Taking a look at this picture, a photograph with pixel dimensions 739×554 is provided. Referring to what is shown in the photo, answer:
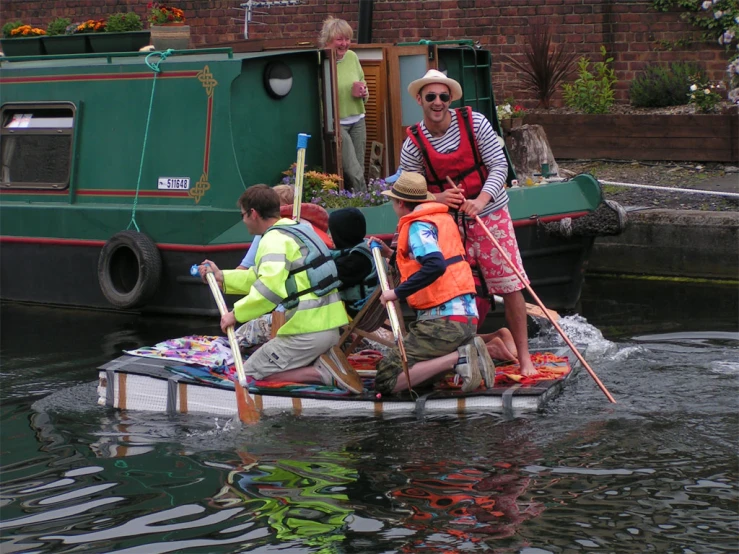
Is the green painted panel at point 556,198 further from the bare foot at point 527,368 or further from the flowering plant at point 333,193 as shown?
the bare foot at point 527,368

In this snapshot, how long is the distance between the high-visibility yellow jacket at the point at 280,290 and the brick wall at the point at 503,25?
8325 mm

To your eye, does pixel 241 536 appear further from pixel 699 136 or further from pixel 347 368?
pixel 699 136

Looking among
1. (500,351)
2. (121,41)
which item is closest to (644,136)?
(121,41)

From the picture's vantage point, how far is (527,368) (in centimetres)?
697

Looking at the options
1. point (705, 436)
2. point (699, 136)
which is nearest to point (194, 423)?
point (705, 436)

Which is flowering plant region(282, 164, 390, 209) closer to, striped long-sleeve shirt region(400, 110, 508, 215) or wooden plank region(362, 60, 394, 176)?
wooden plank region(362, 60, 394, 176)

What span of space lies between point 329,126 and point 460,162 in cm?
344

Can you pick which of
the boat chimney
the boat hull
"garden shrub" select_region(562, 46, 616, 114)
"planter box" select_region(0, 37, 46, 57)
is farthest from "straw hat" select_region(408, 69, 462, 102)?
the boat chimney

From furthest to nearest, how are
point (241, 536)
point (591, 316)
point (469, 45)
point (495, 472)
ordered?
point (469, 45)
point (591, 316)
point (495, 472)
point (241, 536)

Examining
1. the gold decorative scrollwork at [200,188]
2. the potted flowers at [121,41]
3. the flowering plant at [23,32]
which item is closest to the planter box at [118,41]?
the potted flowers at [121,41]

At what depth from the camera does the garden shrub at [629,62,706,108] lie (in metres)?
14.6

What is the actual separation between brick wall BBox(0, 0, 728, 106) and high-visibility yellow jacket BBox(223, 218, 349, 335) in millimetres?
8325

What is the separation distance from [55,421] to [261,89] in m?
4.01

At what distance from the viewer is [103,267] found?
10281 millimetres
